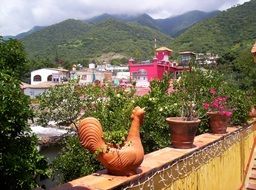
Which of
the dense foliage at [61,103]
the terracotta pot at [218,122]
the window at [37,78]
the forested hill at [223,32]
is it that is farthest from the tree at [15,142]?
the forested hill at [223,32]

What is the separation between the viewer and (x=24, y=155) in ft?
7.83

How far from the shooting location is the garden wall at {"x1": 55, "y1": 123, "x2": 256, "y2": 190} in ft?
9.73

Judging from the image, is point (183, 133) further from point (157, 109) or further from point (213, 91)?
point (213, 91)

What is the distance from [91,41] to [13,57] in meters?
127

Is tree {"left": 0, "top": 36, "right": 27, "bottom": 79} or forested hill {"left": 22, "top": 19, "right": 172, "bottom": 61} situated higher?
forested hill {"left": 22, "top": 19, "right": 172, "bottom": 61}

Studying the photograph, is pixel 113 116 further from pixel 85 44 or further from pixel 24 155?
pixel 85 44

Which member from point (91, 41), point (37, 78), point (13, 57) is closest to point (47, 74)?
point (37, 78)

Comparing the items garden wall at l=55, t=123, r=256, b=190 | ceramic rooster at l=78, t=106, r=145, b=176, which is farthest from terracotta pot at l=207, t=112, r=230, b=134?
ceramic rooster at l=78, t=106, r=145, b=176

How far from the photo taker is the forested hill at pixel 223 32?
79.6 m

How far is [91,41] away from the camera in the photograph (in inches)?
5039

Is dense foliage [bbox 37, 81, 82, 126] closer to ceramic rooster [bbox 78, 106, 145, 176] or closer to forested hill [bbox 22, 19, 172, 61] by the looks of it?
ceramic rooster [bbox 78, 106, 145, 176]

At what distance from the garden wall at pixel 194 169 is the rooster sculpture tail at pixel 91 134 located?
0.29 m

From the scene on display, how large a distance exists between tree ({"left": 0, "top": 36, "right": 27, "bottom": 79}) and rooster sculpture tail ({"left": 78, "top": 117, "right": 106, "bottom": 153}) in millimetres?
639

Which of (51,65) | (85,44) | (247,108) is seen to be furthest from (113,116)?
(85,44)
